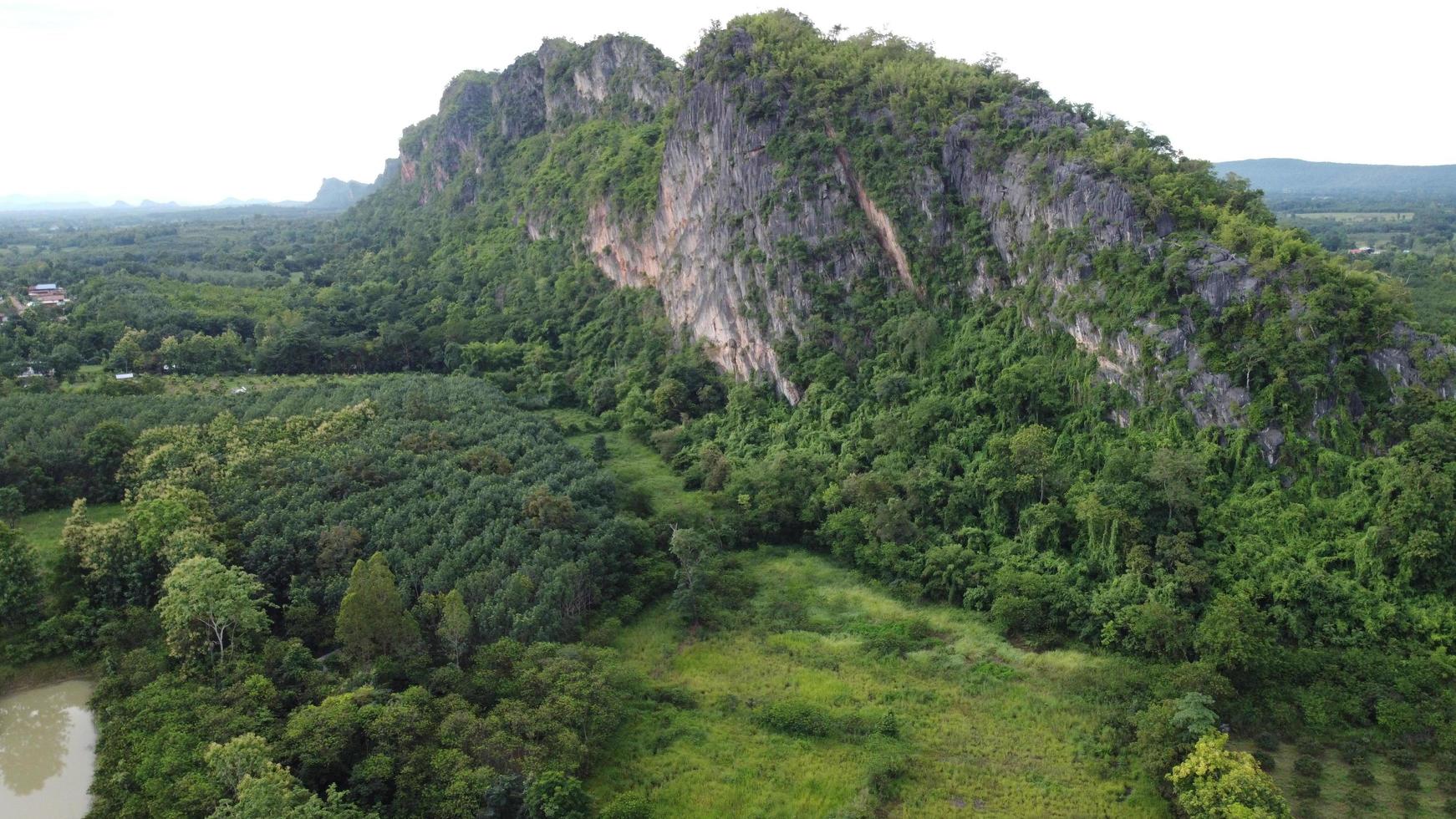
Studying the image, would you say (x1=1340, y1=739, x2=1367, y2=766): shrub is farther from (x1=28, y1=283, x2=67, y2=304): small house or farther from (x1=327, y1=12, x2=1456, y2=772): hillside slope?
(x1=28, y1=283, x2=67, y2=304): small house

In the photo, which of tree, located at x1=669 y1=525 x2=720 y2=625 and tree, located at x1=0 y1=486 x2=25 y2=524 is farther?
tree, located at x1=0 y1=486 x2=25 y2=524

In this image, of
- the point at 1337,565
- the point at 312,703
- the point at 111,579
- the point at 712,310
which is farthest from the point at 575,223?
the point at 1337,565

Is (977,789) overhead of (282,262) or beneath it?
beneath

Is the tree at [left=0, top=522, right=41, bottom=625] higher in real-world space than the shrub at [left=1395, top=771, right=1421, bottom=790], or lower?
higher

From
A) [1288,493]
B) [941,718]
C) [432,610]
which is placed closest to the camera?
[941,718]

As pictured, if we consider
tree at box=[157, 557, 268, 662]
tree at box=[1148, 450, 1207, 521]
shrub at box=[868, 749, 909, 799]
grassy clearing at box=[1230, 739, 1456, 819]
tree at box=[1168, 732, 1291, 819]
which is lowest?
shrub at box=[868, 749, 909, 799]

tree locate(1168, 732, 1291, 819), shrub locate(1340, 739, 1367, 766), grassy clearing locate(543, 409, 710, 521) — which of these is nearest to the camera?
tree locate(1168, 732, 1291, 819)

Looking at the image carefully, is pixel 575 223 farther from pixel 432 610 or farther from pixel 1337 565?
pixel 1337 565

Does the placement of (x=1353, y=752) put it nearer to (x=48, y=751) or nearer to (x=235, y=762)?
(x=235, y=762)

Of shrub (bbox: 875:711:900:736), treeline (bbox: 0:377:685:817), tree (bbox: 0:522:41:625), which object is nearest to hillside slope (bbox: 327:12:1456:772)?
shrub (bbox: 875:711:900:736)
